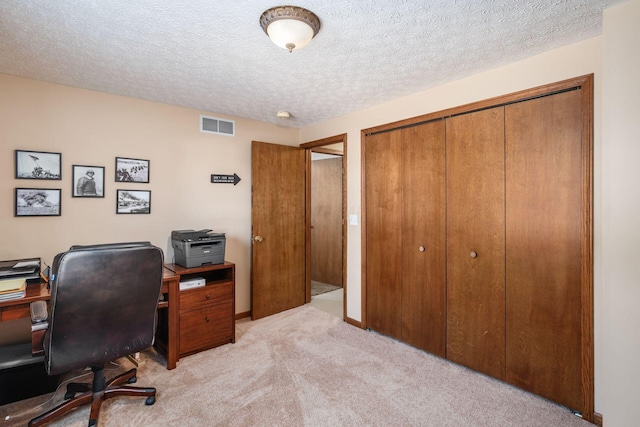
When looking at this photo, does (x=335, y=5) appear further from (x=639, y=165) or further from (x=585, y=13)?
(x=639, y=165)

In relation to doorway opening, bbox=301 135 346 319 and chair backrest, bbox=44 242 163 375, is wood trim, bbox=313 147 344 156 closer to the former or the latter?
doorway opening, bbox=301 135 346 319

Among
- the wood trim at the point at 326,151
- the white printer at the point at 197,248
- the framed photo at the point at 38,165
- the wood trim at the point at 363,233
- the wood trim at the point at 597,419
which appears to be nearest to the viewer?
the wood trim at the point at 597,419

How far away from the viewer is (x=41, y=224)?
2.57 m

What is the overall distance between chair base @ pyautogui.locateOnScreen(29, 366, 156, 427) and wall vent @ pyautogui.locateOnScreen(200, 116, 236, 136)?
245 cm

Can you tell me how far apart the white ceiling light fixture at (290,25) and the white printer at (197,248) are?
1898mm

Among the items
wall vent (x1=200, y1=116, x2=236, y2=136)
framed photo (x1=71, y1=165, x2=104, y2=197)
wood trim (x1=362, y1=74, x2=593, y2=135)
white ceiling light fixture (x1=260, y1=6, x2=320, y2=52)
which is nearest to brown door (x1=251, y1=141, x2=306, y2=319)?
wall vent (x1=200, y1=116, x2=236, y2=136)

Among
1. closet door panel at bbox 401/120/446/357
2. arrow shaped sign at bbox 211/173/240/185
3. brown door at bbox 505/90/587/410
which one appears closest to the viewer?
brown door at bbox 505/90/587/410

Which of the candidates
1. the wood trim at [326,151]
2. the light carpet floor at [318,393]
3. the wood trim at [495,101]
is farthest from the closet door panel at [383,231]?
the wood trim at [326,151]

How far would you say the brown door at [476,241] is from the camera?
2348mm

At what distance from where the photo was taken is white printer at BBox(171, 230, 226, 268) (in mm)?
2832

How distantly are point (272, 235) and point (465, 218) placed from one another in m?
2.22

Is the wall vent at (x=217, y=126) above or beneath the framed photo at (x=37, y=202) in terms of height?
above

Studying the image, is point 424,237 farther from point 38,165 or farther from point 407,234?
point 38,165

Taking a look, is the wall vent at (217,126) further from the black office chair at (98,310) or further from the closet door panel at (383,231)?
the black office chair at (98,310)
